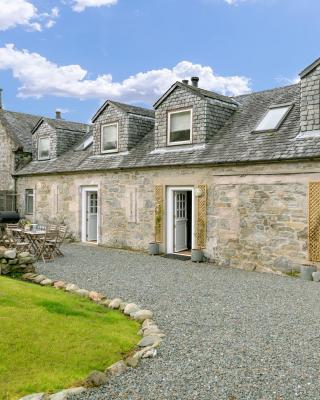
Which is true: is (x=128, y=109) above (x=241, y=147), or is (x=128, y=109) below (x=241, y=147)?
above

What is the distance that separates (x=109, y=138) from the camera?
60.1ft

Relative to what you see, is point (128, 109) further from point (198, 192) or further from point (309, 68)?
point (309, 68)

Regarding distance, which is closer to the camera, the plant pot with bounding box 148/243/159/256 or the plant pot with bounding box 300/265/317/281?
the plant pot with bounding box 300/265/317/281

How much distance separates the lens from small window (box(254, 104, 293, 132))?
524 inches

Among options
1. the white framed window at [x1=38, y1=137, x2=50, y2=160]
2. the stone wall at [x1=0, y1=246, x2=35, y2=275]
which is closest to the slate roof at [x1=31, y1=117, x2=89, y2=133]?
the white framed window at [x1=38, y1=137, x2=50, y2=160]

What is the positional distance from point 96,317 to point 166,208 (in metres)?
8.30

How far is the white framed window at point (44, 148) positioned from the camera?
2213 centimetres

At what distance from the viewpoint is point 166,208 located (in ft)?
49.0

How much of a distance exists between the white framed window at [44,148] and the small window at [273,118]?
1285cm

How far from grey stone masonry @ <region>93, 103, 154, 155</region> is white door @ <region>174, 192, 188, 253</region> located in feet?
12.0

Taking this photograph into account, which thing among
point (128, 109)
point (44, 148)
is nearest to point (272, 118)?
point (128, 109)

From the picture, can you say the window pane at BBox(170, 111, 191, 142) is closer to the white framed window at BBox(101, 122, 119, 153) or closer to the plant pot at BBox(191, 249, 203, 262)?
the white framed window at BBox(101, 122, 119, 153)

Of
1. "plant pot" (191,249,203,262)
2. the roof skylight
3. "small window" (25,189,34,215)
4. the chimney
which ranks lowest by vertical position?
"plant pot" (191,249,203,262)

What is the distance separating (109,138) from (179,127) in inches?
169
